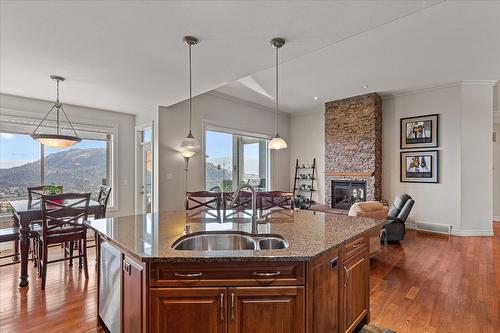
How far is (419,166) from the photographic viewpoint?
6.07 meters

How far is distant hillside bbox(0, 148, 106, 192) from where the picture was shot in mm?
4609

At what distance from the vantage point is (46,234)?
10.1 ft

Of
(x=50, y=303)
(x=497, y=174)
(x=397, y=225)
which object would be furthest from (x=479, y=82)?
(x=50, y=303)

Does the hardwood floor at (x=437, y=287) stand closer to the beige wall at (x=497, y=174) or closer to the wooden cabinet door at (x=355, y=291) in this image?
the wooden cabinet door at (x=355, y=291)

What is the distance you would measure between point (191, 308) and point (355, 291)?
1243mm

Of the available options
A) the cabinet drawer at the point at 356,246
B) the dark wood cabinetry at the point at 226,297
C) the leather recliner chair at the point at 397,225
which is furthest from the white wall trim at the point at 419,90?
the dark wood cabinetry at the point at 226,297

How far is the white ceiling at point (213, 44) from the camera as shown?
2088 mm

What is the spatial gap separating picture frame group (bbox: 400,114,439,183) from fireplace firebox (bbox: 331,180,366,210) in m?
0.93

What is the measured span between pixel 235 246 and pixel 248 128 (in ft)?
17.0

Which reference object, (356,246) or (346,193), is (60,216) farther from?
(346,193)

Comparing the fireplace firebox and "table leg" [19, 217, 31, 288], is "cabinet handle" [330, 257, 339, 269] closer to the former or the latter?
"table leg" [19, 217, 31, 288]

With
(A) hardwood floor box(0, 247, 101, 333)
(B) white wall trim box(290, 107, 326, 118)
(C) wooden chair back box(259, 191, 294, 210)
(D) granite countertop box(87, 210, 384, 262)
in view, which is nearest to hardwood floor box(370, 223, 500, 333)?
(D) granite countertop box(87, 210, 384, 262)

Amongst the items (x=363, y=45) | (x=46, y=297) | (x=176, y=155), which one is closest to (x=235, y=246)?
A: (x=46, y=297)

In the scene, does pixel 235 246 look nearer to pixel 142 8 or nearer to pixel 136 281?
pixel 136 281
